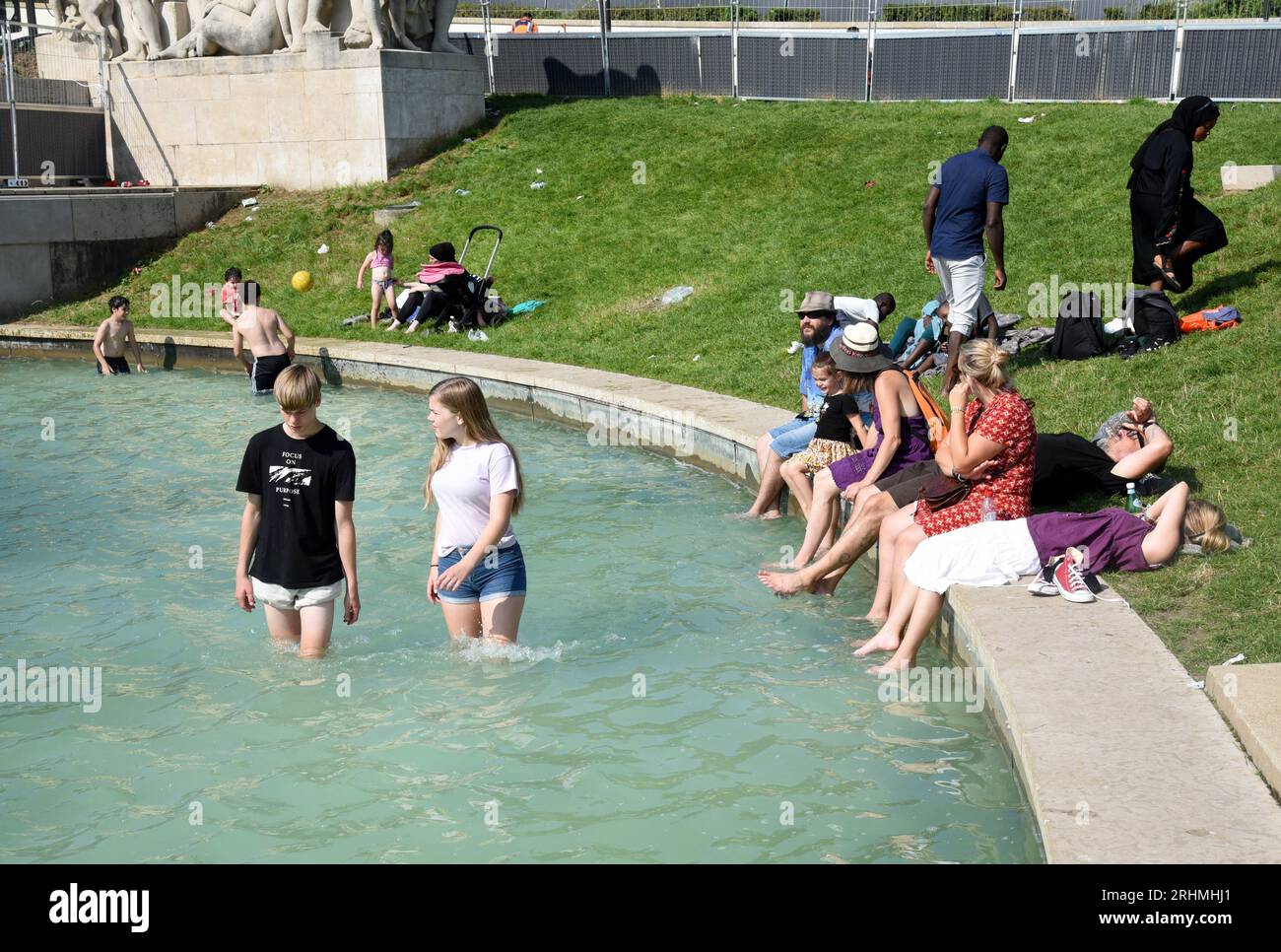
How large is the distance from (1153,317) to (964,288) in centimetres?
165

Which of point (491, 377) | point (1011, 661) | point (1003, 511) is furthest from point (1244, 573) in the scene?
point (491, 377)

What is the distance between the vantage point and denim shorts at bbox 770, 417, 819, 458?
9.34 metres

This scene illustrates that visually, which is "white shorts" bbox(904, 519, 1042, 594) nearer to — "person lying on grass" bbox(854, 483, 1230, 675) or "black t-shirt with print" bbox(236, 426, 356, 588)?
"person lying on grass" bbox(854, 483, 1230, 675)

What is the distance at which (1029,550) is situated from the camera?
6.75m

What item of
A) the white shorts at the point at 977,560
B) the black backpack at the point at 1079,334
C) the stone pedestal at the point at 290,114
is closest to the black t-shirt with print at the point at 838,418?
the white shorts at the point at 977,560

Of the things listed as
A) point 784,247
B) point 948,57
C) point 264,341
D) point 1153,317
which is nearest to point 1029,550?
point 1153,317

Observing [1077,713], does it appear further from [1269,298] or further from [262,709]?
[1269,298]

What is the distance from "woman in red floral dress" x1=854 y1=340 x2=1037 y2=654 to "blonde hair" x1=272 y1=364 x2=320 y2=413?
3180 mm

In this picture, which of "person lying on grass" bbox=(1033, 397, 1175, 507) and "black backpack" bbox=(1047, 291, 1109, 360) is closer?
"person lying on grass" bbox=(1033, 397, 1175, 507)

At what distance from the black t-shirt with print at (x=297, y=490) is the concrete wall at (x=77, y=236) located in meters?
15.4

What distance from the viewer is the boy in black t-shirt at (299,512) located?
20.6ft

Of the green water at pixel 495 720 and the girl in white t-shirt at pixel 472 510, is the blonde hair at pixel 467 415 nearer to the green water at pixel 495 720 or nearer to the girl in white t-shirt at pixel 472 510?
the girl in white t-shirt at pixel 472 510

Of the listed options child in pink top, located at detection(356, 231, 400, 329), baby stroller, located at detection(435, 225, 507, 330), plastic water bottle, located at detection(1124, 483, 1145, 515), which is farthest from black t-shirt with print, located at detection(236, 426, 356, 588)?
child in pink top, located at detection(356, 231, 400, 329)

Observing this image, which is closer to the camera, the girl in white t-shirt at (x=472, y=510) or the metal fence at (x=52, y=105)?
the girl in white t-shirt at (x=472, y=510)
